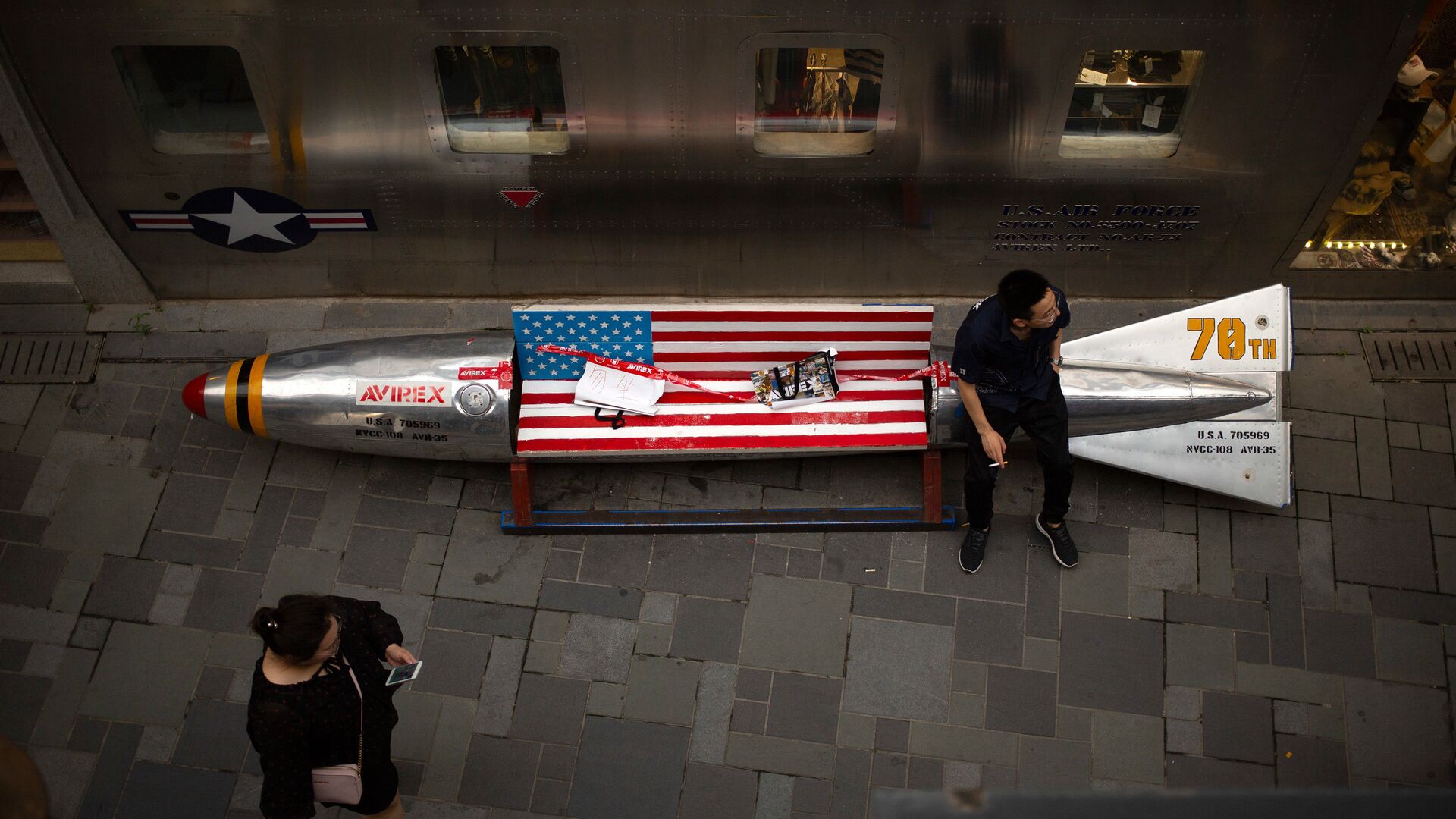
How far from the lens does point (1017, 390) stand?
4668 millimetres

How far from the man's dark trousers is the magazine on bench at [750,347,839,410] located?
0.79 meters

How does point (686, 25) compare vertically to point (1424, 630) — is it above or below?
above

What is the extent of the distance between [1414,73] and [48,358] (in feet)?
25.2

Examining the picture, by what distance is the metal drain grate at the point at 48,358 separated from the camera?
6030 mm

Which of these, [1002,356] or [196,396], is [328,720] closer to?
[196,396]

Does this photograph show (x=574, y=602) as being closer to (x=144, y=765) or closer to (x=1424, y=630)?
(x=144, y=765)

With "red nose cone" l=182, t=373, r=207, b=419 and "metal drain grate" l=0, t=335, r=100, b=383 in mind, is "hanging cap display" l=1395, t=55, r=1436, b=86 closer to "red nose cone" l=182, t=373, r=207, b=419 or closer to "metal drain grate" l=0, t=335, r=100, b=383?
"red nose cone" l=182, t=373, r=207, b=419

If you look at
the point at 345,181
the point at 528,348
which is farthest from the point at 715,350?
the point at 345,181

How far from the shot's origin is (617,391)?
5297 millimetres

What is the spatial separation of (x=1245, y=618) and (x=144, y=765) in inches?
208

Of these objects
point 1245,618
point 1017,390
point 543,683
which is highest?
point 1017,390

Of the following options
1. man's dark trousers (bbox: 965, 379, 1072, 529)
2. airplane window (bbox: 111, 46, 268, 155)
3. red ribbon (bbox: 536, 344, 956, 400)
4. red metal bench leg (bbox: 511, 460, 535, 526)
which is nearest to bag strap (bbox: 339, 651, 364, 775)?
red metal bench leg (bbox: 511, 460, 535, 526)

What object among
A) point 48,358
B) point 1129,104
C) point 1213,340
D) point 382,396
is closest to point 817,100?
point 1129,104

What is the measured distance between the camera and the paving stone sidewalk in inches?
186
